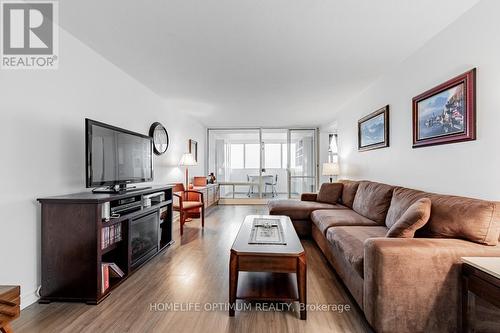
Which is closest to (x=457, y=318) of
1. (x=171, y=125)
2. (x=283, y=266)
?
(x=283, y=266)

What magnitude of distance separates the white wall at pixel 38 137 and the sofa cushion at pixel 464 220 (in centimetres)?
326

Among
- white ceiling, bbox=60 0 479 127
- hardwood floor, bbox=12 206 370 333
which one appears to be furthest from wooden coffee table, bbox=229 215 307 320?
white ceiling, bbox=60 0 479 127

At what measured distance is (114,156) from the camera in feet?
8.48

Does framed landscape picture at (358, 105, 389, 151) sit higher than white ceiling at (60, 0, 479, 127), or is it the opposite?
white ceiling at (60, 0, 479, 127)

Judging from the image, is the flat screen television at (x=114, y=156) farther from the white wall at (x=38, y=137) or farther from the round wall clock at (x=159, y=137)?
the round wall clock at (x=159, y=137)

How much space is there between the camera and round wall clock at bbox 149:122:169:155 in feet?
13.5

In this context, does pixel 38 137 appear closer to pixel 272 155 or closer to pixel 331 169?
pixel 331 169

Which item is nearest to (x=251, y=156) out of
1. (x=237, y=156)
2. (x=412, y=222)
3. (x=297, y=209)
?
(x=237, y=156)

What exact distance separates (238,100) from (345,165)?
2.67 meters

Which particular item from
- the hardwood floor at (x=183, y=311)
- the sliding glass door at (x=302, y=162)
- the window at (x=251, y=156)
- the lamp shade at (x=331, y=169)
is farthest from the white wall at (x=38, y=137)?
the window at (x=251, y=156)

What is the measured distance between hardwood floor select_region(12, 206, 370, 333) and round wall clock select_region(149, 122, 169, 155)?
204 cm

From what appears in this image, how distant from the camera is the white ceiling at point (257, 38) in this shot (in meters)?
1.98

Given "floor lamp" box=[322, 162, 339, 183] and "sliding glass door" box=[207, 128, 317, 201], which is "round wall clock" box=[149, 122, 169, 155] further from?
"sliding glass door" box=[207, 128, 317, 201]

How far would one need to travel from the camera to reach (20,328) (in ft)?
5.71
